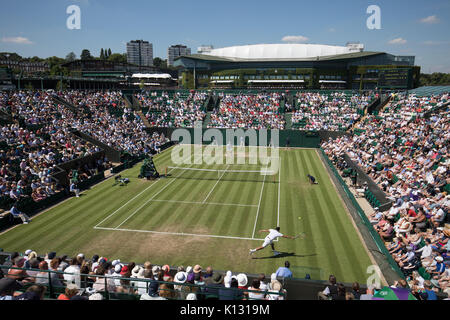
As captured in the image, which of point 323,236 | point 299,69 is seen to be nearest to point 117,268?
point 323,236

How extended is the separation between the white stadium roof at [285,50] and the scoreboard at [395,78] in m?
46.3

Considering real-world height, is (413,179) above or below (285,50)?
below

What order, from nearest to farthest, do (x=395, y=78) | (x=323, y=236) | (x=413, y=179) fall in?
(x=323, y=236), (x=413, y=179), (x=395, y=78)

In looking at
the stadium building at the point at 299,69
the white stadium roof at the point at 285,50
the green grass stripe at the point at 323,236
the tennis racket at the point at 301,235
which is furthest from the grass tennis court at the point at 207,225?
the white stadium roof at the point at 285,50

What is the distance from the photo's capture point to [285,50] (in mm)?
94375

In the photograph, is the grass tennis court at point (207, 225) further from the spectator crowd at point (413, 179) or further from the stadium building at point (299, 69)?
the stadium building at point (299, 69)

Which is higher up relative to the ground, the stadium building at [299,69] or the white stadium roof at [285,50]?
the white stadium roof at [285,50]

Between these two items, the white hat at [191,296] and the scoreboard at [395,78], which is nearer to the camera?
the white hat at [191,296]

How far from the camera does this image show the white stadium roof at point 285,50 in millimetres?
93875

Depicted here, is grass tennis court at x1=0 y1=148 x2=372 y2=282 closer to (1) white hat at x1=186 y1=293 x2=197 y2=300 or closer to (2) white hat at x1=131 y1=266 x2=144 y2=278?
(2) white hat at x1=131 y1=266 x2=144 y2=278

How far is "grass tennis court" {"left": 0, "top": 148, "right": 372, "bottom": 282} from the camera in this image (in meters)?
14.6

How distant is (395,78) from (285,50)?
50.5m

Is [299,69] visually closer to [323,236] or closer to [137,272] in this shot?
[323,236]

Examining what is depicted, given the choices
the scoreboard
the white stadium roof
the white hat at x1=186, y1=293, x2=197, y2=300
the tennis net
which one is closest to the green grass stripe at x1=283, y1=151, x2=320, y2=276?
the tennis net
